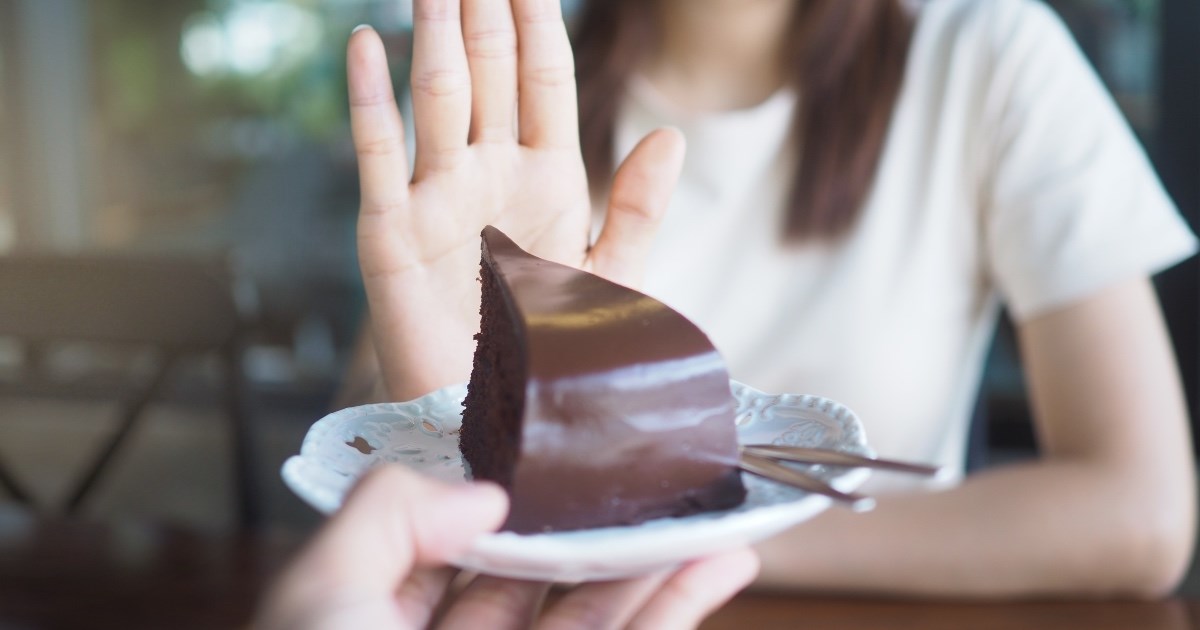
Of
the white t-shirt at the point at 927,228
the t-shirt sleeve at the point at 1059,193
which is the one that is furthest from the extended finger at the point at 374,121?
the t-shirt sleeve at the point at 1059,193

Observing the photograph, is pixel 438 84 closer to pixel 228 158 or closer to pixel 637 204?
pixel 637 204

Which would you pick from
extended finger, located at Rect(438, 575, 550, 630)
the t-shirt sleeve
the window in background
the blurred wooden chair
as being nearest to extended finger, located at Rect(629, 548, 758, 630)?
extended finger, located at Rect(438, 575, 550, 630)

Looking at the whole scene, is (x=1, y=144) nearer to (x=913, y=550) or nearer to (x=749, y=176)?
(x=749, y=176)

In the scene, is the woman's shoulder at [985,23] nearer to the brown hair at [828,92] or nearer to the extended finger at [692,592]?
the brown hair at [828,92]

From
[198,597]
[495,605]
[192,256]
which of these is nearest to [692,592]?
[495,605]

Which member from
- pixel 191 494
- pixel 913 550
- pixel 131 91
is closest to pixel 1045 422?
pixel 913 550

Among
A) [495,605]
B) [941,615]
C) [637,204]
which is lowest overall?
[941,615]

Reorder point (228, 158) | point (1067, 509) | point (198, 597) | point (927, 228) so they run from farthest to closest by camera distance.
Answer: point (228, 158), point (927, 228), point (1067, 509), point (198, 597)
